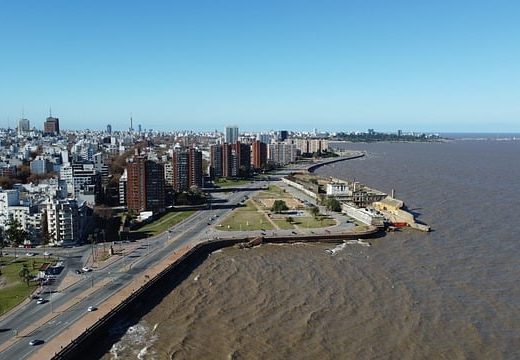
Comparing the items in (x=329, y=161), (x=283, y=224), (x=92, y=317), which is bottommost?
(x=92, y=317)

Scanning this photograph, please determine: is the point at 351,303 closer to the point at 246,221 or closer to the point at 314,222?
the point at 314,222

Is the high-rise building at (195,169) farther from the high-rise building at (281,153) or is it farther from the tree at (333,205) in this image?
the high-rise building at (281,153)

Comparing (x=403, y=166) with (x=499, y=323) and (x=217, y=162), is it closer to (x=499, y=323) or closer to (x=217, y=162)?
(x=217, y=162)

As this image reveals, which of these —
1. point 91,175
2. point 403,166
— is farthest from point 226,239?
point 403,166

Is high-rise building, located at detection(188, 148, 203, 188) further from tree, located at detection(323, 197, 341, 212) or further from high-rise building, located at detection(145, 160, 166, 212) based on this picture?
tree, located at detection(323, 197, 341, 212)

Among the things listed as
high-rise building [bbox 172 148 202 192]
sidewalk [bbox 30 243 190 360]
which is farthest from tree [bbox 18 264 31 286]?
high-rise building [bbox 172 148 202 192]

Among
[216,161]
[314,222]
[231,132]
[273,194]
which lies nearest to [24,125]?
[231,132]

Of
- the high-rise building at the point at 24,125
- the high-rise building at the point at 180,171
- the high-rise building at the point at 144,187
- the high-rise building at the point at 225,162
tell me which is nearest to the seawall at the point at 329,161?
the high-rise building at the point at 225,162
